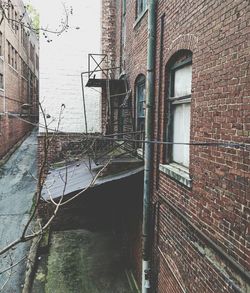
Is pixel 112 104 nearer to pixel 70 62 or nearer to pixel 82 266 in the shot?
pixel 70 62

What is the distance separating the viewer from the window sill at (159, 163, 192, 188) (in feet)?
15.9

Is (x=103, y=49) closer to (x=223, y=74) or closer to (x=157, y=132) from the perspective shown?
(x=157, y=132)

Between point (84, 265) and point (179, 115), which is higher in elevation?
point (179, 115)

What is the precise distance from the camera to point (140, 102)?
910 centimetres

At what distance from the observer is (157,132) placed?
6453 millimetres

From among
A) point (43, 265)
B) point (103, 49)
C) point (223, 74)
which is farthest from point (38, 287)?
point (103, 49)

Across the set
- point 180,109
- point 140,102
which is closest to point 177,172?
point 180,109

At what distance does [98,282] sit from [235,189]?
6.24m

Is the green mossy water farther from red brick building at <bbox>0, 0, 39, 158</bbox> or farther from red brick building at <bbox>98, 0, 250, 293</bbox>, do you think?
red brick building at <bbox>0, 0, 39, 158</bbox>

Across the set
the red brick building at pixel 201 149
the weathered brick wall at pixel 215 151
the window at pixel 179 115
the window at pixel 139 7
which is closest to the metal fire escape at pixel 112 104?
the window at pixel 139 7

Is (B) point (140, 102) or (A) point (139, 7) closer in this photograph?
(A) point (139, 7)

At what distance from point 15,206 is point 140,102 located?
331 inches

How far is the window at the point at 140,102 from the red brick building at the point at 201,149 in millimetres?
2167

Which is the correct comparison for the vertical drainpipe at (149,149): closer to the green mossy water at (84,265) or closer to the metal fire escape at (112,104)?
the green mossy water at (84,265)
